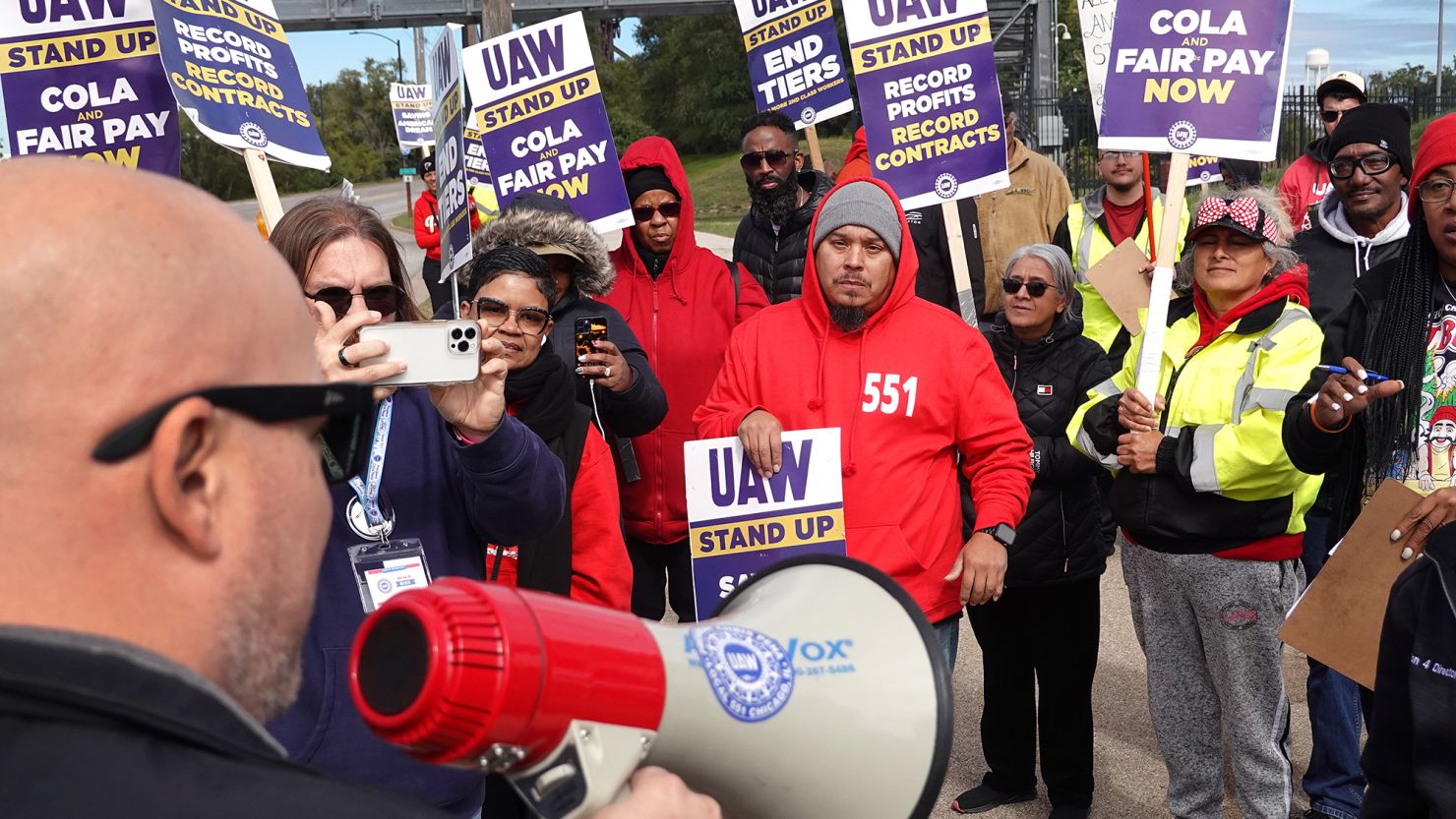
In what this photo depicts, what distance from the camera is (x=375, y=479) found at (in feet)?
8.07

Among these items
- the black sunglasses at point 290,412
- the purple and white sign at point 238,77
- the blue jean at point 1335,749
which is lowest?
the blue jean at point 1335,749

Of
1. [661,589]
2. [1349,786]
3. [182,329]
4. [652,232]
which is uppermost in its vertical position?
[652,232]

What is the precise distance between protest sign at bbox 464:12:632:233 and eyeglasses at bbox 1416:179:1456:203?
3259 mm

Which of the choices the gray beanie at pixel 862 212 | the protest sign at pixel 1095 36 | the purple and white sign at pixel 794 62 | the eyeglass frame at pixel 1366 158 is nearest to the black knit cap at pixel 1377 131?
the eyeglass frame at pixel 1366 158

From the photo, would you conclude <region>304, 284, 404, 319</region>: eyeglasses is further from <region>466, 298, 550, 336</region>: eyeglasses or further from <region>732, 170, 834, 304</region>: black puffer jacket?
<region>732, 170, 834, 304</region>: black puffer jacket

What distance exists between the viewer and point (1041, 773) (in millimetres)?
4855

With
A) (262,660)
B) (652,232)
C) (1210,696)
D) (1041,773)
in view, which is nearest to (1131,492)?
(1210,696)

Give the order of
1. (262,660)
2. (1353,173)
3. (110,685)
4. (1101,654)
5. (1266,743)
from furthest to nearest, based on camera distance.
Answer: (1101,654)
(1353,173)
(1266,743)
(262,660)
(110,685)

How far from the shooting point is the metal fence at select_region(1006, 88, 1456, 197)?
1805 centimetres

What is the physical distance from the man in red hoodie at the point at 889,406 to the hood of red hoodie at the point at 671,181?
50.4 inches

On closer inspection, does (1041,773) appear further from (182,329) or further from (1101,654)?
(182,329)

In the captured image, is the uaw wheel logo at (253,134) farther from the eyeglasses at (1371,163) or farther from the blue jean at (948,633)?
the eyeglasses at (1371,163)

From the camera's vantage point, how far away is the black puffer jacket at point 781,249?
Answer: 250 inches

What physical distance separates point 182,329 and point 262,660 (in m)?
0.28
